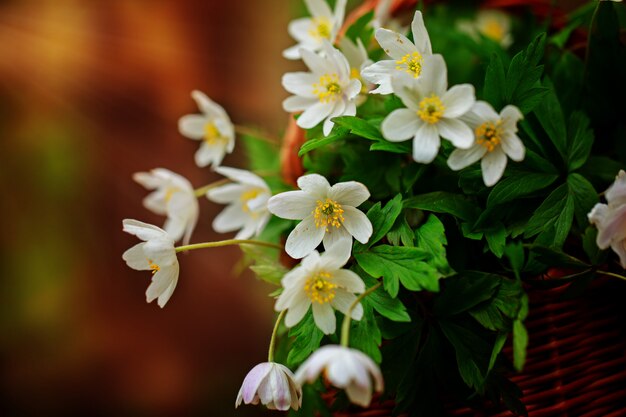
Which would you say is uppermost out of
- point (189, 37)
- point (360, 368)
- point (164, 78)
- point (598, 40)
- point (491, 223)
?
point (189, 37)

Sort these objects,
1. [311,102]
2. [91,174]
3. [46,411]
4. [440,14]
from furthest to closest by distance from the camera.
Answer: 1. [91,174]
2. [46,411]
3. [440,14]
4. [311,102]

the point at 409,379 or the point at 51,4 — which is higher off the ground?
the point at 51,4

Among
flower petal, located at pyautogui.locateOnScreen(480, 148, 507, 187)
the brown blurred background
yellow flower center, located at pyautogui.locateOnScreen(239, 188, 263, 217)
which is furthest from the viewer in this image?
the brown blurred background

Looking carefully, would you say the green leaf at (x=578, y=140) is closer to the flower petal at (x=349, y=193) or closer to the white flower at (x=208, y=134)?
the flower petal at (x=349, y=193)

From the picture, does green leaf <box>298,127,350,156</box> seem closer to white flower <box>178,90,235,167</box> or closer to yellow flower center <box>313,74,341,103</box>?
yellow flower center <box>313,74,341,103</box>

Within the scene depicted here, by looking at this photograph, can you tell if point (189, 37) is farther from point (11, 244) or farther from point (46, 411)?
point (46, 411)

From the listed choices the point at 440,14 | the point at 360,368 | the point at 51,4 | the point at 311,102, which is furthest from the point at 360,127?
the point at 51,4

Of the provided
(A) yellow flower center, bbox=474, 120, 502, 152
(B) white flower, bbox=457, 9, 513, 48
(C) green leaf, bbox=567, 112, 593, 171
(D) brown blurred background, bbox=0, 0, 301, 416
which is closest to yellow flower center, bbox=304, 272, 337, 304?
(A) yellow flower center, bbox=474, 120, 502, 152
